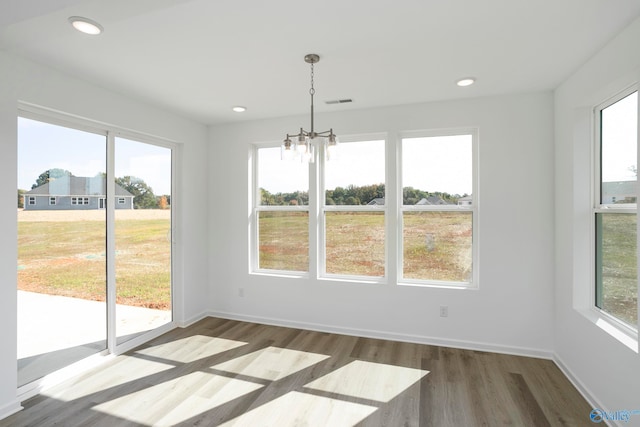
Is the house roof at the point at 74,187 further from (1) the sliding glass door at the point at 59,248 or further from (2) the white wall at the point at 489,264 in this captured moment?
(2) the white wall at the point at 489,264

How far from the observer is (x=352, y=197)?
3.74 metres

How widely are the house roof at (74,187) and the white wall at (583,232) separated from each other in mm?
Result: 4223

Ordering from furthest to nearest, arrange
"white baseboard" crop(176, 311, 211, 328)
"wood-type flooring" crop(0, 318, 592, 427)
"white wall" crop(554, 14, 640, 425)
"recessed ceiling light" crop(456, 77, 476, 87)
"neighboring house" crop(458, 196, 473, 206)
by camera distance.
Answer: "white baseboard" crop(176, 311, 211, 328)
"neighboring house" crop(458, 196, 473, 206)
"recessed ceiling light" crop(456, 77, 476, 87)
"wood-type flooring" crop(0, 318, 592, 427)
"white wall" crop(554, 14, 640, 425)

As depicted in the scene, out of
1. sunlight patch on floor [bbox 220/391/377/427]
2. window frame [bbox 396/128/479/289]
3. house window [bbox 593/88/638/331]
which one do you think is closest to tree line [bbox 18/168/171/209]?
sunlight patch on floor [bbox 220/391/377/427]

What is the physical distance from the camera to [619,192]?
2.21 m

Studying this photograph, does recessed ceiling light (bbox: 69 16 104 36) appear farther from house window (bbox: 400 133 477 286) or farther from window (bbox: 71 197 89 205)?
house window (bbox: 400 133 477 286)

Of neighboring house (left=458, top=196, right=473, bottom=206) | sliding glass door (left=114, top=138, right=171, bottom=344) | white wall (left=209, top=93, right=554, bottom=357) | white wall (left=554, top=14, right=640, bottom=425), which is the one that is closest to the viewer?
white wall (left=554, top=14, right=640, bottom=425)

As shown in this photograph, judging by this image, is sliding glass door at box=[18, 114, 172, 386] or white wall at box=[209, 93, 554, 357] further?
white wall at box=[209, 93, 554, 357]

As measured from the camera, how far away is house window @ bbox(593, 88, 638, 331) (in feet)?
6.78

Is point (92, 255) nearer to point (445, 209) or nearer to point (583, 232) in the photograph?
point (445, 209)

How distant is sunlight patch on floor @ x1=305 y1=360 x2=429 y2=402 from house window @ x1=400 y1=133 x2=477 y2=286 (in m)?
1.04

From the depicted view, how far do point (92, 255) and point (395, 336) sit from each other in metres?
3.21

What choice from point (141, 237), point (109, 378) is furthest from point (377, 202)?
point (109, 378)

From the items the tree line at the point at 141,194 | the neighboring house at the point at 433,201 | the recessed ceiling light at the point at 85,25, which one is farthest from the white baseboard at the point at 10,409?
the neighboring house at the point at 433,201
